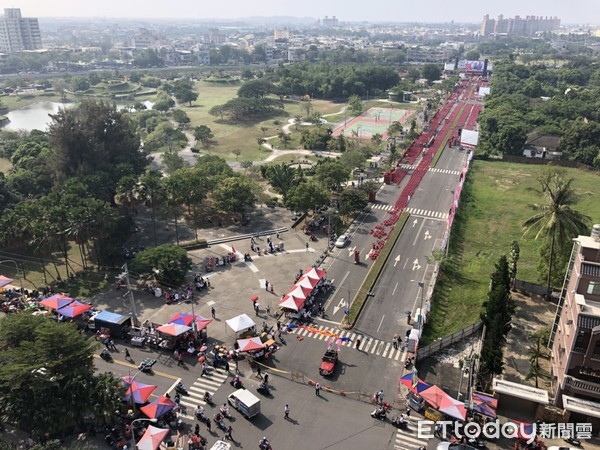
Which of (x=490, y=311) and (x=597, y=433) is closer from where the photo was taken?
(x=597, y=433)

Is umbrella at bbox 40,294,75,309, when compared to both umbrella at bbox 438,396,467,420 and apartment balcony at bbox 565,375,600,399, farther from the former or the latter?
apartment balcony at bbox 565,375,600,399

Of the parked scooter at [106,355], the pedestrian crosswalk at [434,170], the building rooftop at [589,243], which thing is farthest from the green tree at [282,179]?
the building rooftop at [589,243]

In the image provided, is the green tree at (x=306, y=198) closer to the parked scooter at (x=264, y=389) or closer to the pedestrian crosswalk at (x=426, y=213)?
the pedestrian crosswalk at (x=426, y=213)

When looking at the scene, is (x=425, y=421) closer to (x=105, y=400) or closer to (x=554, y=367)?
(x=554, y=367)

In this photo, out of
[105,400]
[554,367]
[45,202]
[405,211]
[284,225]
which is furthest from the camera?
[405,211]

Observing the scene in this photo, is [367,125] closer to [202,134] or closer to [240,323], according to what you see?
[202,134]

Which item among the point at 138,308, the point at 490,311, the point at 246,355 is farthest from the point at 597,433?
the point at 138,308
